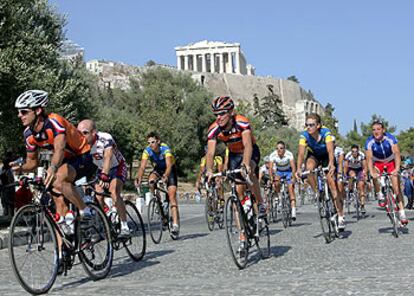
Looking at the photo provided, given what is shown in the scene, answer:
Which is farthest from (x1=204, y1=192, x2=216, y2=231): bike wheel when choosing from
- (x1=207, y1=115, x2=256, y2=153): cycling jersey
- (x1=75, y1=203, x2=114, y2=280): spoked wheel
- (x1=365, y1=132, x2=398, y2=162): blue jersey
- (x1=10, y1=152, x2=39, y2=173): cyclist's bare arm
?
(x1=10, y1=152, x2=39, y2=173): cyclist's bare arm

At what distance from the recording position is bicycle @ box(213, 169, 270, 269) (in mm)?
8156

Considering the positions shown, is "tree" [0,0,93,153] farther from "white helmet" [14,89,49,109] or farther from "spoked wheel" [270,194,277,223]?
"white helmet" [14,89,49,109]

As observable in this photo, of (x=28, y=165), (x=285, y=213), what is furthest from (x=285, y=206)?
(x=28, y=165)

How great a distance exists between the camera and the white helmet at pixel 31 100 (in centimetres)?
710

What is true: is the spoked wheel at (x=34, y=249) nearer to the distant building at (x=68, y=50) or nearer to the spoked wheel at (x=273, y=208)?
the spoked wheel at (x=273, y=208)

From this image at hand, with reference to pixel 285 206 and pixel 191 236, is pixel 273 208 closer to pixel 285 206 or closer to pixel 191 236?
pixel 285 206

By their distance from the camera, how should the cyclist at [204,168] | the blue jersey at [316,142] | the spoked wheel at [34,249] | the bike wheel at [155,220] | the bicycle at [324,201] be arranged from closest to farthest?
the spoked wheel at [34,249]
the bicycle at [324,201]
the blue jersey at [316,142]
the bike wheel at [155,220]
the cyclist at [204,168]

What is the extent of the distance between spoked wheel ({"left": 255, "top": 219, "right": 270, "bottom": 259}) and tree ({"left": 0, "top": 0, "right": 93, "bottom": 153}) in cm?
854

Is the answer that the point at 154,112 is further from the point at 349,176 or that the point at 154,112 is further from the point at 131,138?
the point at 349,176

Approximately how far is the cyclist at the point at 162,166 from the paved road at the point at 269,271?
0.82 m

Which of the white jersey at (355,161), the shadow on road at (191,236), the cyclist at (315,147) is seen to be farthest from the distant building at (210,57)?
the cyclist at (315,147)

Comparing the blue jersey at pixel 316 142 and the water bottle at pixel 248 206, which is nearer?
the water bottle at pixel 248 206

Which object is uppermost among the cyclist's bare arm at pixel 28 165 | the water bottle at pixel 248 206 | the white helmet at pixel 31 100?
the white helmet at pixel 31 100

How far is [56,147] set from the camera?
7.15 m
